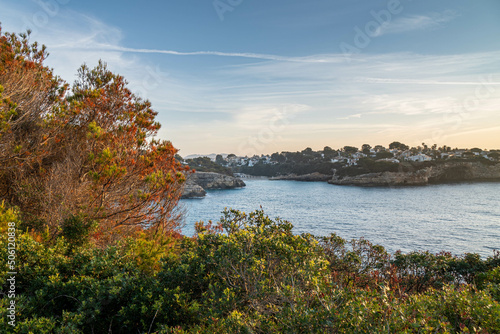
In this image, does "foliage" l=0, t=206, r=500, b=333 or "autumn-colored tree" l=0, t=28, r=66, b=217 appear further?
"autumn-colored tree" l=0, t=28, r=66, b=217

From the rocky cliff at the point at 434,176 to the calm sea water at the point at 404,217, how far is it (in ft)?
58.4

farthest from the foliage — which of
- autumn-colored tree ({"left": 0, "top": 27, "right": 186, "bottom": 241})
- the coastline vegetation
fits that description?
autumn-colored tree ({"left": 0, "top": 27, "right": 186, "bottom": 241})

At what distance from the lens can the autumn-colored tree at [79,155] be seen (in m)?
7.27

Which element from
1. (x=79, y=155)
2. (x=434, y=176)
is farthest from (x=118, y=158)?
(x=434, y=176)

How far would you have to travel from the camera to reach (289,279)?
12.4 ft

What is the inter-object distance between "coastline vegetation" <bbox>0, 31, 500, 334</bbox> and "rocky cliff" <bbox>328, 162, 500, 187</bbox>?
83.7 m

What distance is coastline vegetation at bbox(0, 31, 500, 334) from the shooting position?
3.12m

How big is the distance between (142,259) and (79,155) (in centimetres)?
434

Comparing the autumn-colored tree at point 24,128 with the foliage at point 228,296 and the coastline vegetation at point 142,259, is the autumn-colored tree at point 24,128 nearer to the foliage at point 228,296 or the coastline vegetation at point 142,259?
the coastline vegetation at point 142,259

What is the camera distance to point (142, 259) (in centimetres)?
562

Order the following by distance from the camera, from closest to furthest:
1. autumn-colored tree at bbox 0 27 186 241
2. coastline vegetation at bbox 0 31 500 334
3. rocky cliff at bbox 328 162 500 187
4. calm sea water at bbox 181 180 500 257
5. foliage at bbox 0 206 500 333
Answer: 1. foliage at bbox 0 206 500 333
2. coastline vegetation at bbox 0 31 500 334
3. autumn-colored tree at bbox 0 27 186 241
4. calm sea water at bbox 181 180 500 257
5. rocky cliff at bbox 328 162 500 187

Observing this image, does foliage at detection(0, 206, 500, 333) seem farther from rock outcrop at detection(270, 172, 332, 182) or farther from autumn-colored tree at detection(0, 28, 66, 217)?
rock outcrop at detection(270, 172, 332, 182)

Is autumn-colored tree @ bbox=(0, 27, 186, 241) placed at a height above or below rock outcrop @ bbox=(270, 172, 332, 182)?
above

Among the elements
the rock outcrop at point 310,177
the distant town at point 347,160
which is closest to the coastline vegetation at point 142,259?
the distant town at point 347,160
